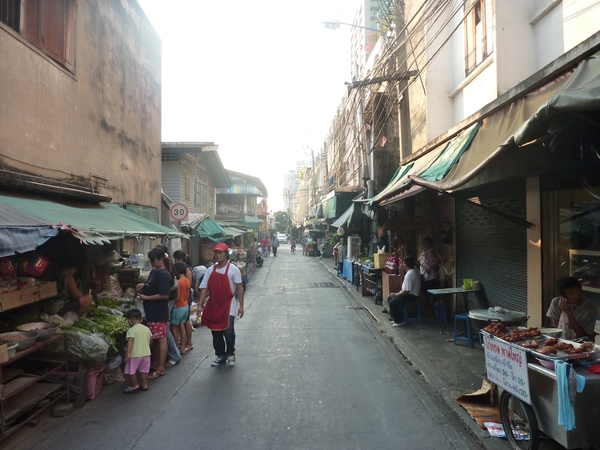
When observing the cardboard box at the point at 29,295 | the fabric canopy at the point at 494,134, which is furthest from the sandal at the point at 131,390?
the fabric canopy at the point at 494,134

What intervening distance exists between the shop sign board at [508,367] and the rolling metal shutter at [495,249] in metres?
3.27

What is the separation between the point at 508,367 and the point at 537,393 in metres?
0.34

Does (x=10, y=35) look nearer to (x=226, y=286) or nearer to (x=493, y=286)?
(x=226, y=286)

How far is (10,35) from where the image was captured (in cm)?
626

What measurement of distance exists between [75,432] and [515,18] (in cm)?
876

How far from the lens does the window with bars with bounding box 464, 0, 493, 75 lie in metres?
8.48

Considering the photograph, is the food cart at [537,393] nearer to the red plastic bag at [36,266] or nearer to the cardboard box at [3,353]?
the cardboard box at [3,353]

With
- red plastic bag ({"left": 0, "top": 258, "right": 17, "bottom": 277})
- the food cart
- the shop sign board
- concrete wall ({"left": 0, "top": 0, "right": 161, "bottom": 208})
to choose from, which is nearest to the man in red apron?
red plastic bag ({"left": 0, "top": 258, "right": 17, "bottom": 277})

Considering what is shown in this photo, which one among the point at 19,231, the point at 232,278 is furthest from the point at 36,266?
the point at 232,278

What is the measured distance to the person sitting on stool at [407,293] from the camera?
9227mm

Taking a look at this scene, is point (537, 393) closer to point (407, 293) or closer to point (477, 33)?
point (407, 293)

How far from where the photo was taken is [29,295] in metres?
5.40

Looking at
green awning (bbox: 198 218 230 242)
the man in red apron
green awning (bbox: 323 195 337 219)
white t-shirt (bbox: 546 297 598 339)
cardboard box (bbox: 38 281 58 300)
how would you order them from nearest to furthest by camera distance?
white t-shirt (bbox: 546 297 598 339) < cardboard box (bbox: 38 281 58 300) < the man in red apron < green awning (bbox: 198 218 230 242) < green awning (bbox: 323 195 337 219)

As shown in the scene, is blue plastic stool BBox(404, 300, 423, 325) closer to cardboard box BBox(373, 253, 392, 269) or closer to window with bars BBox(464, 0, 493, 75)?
cardboard box BBox(373, 253, 392, 269)
